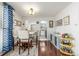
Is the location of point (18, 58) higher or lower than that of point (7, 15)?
lower

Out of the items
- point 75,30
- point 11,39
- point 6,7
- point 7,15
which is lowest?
point 11,39

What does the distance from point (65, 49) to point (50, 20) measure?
4.93 metres

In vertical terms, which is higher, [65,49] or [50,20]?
[50,20]

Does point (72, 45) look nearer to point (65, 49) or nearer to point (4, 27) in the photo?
point (65, 49)

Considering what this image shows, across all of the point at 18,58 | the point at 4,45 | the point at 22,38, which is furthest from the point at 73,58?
the point at 4,45

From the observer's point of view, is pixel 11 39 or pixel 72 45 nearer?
pixel 72 45

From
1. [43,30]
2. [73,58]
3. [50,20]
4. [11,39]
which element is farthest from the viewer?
[43,30]

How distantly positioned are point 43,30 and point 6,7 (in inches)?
224

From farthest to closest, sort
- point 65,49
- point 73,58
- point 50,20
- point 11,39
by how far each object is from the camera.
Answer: point 50,20, point 11,39, point 65,49, point 73,58

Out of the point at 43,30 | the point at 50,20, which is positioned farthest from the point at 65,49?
the point at 43,30

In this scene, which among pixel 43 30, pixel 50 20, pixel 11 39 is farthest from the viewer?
pixel 43 30

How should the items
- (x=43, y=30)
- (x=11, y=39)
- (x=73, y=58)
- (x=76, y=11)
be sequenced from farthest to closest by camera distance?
(x=43, y=30)
(x=11, y=39)
(x=76, y=11)
(x=73, y=58)

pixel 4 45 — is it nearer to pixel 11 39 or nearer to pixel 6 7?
pixel 11 39

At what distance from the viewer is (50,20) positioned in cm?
909
